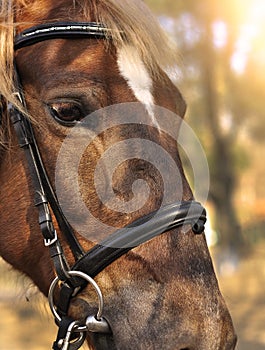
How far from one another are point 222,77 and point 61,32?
45.8ft

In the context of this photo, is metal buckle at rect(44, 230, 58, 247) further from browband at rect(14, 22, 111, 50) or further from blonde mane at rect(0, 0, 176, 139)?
browband at rect(14, 22, 111, 50)

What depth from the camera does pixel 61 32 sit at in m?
2.16

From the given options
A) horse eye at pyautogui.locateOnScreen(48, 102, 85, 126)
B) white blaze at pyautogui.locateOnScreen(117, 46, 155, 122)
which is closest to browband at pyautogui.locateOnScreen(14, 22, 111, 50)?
white blaze at pyautogui.locateOnScreen(117, 46, 155, 122)

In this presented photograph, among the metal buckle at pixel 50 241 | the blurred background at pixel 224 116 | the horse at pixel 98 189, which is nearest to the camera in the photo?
the horse at pixel 98 189

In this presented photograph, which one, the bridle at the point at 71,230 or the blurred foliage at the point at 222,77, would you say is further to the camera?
the blurred foliage at the point at 222,77

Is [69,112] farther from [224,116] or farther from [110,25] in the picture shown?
[224,116]

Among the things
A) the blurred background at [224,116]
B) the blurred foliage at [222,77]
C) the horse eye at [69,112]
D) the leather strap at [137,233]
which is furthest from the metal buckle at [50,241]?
the blurred foliage at [222,77]

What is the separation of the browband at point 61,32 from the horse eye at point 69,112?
11.6 inches

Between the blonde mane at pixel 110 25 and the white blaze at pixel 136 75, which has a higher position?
the blonde mane at pixel 110 25

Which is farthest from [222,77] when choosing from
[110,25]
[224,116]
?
[110,25]

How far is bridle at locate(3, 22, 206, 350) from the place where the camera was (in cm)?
193

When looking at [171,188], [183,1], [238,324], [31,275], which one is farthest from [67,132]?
[183,1]

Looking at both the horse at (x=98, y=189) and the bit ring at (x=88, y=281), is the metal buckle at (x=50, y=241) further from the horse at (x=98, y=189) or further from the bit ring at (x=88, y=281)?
the bit ring at (x=88, y=281)

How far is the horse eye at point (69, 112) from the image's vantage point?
2049mm
